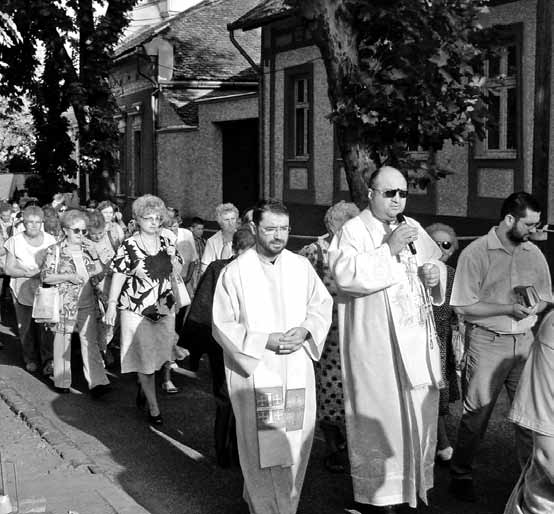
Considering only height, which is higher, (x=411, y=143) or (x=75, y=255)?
(x=411, y=143)

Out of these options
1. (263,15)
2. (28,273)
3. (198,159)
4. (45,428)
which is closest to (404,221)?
(45,428)

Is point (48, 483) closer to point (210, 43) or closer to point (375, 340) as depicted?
point (375, 340)

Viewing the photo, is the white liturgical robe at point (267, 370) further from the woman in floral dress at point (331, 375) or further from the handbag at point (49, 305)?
the handbag at point (49, 305)

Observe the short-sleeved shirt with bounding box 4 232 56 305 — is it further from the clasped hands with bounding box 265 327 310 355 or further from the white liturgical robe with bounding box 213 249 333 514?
the clasped hands with bounding box 265 327 310 355

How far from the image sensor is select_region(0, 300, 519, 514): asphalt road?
634cm

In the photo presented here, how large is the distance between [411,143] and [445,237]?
2.89 meters

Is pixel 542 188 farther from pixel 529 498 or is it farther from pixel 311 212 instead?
pixel 311 212

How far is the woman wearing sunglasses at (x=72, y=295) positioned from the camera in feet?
31.7

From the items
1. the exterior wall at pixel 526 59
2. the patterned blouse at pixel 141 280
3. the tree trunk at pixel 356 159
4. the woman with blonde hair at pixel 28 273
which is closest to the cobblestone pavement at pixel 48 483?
the patterned blouse at pixel 141 280

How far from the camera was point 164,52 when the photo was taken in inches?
1225

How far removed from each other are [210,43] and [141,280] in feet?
82.6

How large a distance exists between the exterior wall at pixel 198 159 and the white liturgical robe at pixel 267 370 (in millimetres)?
20180

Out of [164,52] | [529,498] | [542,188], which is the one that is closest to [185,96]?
[164,52]

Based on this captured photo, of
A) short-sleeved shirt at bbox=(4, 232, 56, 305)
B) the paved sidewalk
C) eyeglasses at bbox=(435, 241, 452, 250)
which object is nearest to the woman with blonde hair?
short-sleeved shirt at bbox=(4, 232, 56, 305)
